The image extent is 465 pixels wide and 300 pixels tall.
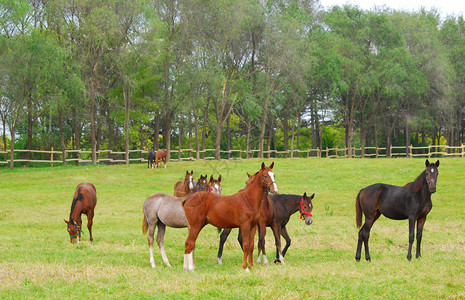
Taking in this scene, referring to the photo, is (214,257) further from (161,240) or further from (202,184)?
(202,184)

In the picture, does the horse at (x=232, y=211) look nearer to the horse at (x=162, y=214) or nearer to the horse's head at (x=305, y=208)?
the horse at (x=162, y=214)

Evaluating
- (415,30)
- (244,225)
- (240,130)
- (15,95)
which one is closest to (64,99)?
(15,95)

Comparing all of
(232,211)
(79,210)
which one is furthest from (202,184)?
(232,211)

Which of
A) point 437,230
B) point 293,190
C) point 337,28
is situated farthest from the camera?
point 337,28

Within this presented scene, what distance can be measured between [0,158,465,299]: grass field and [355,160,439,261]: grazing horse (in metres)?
0.79

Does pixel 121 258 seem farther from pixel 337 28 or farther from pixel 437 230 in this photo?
pixel 337 28

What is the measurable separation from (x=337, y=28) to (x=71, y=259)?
51.9 meters

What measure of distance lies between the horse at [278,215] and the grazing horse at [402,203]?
168cm

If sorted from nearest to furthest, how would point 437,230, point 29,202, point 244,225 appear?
1. point 244,225
2. point 437,230
3. point 29,202

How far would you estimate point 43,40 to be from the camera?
138 ft

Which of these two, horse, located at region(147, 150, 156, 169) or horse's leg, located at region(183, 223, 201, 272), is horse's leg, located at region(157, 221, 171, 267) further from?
horse, located at region(147, 150, 156, 169)

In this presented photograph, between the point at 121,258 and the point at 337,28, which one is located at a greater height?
the point at 337,28

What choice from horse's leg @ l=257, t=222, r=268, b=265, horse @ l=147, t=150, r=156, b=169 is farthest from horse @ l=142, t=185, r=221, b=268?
horse @ l=147, t=150, r=156, b=169

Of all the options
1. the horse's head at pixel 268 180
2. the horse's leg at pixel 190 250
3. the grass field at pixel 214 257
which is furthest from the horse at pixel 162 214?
the horse's head at pixel 268 180
